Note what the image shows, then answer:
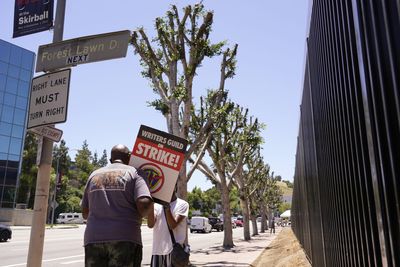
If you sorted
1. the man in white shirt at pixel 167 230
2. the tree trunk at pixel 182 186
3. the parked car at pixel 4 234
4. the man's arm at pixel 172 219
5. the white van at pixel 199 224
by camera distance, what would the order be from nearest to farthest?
the man's arm at pixel 172 219 < the man in white shirt at pixel 167 230 < the tree trunk at pixel 182 186 < the parked car at pixel 4 234 < the white van at pixel 199 224

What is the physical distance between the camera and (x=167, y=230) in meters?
4.90

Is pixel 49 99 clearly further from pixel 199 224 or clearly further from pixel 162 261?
pixel 199 224

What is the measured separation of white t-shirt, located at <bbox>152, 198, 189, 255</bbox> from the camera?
15.5 feet

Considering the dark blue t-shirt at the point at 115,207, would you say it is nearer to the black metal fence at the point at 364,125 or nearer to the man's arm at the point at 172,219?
the man's arm at the point at 172,219

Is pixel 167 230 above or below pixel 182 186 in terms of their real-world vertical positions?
below

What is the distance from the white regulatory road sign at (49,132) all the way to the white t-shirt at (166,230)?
1473 mm

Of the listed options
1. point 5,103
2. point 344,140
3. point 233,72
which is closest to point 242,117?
point 233,72

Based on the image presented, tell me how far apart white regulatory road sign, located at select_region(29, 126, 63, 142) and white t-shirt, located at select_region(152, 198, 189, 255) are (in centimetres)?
147

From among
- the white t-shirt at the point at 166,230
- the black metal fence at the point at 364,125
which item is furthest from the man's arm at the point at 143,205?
the black metal fence at the point at 364,125

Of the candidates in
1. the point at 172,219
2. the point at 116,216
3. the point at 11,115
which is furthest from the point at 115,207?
the point at 11,115

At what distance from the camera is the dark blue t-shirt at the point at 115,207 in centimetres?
323

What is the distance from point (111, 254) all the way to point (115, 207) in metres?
0.37

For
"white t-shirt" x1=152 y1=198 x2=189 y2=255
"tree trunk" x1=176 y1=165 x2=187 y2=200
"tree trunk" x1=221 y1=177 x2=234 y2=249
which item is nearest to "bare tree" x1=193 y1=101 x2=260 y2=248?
"tree trunk" x1=221 y1=177 x2=234 y2=249

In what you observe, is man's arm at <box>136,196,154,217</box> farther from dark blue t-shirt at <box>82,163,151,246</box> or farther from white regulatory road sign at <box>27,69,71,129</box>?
white regulatory road sign at <box>27,69,71,129</box>
